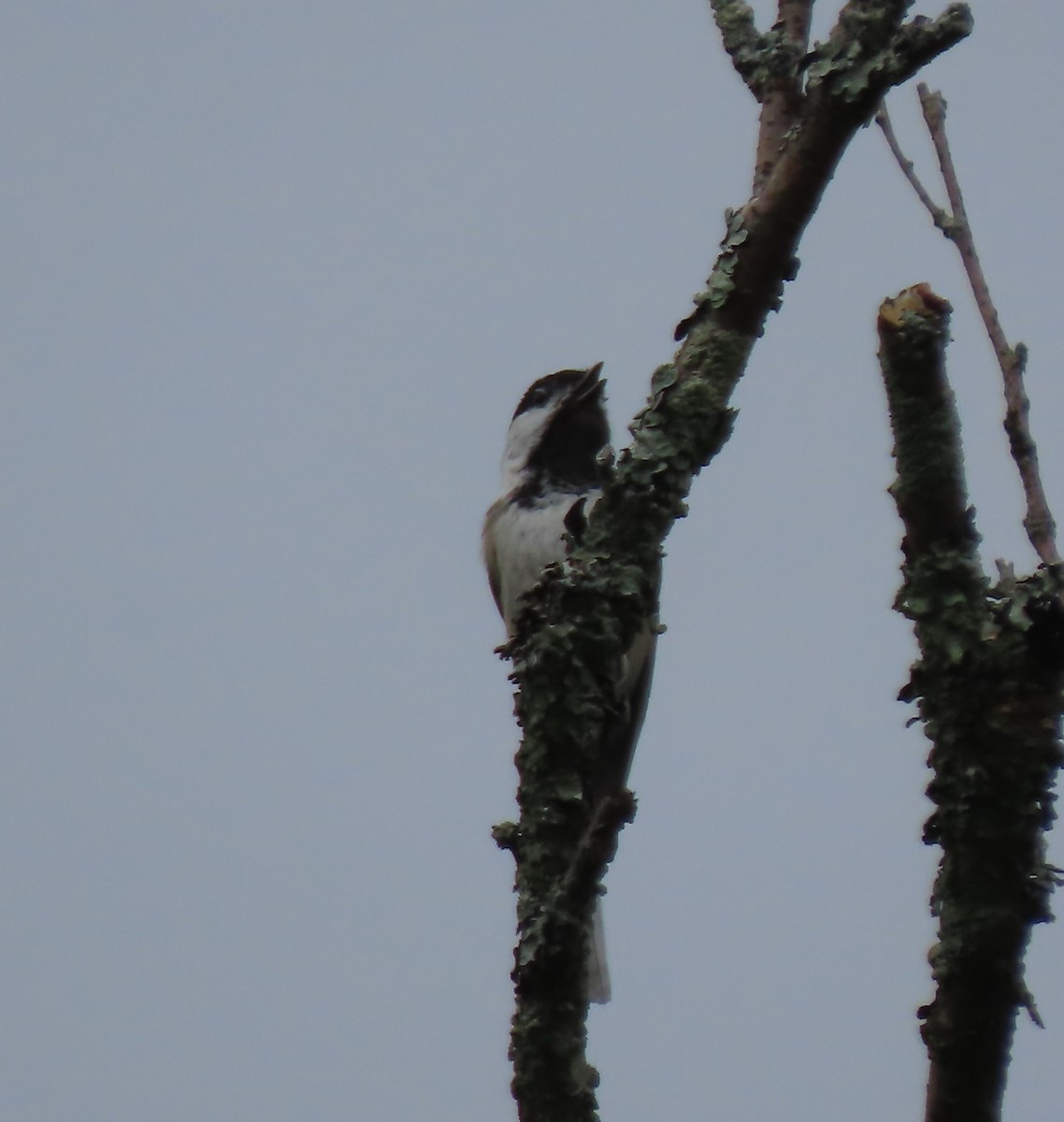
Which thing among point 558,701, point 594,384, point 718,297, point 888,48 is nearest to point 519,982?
point 558,701

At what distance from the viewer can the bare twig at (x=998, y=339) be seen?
2037mm

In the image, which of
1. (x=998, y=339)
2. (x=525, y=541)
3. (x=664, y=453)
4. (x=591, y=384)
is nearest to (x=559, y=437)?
(x=591, y=384)

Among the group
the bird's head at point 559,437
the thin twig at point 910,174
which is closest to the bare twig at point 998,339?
the thin twig at point 910,174

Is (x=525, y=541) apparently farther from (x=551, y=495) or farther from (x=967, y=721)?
(x=967, y=721)

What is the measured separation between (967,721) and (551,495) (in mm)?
3654

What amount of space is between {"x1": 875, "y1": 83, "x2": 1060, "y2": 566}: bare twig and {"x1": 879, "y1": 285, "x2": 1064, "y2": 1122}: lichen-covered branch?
115 mm

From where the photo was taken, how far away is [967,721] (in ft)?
5.97

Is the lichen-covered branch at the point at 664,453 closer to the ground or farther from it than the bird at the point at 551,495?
closer to the ground

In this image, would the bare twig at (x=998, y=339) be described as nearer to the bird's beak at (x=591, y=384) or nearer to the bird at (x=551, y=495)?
the bird at (x=551, y=495)

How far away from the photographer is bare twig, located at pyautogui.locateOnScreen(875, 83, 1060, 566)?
2037 mm

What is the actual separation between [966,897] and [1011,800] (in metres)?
0.12

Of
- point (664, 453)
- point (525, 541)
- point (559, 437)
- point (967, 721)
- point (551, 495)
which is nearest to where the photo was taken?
point (967, 721)

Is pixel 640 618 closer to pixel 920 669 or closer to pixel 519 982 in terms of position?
pixel 519 982

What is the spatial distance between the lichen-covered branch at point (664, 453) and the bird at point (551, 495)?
1927mm
